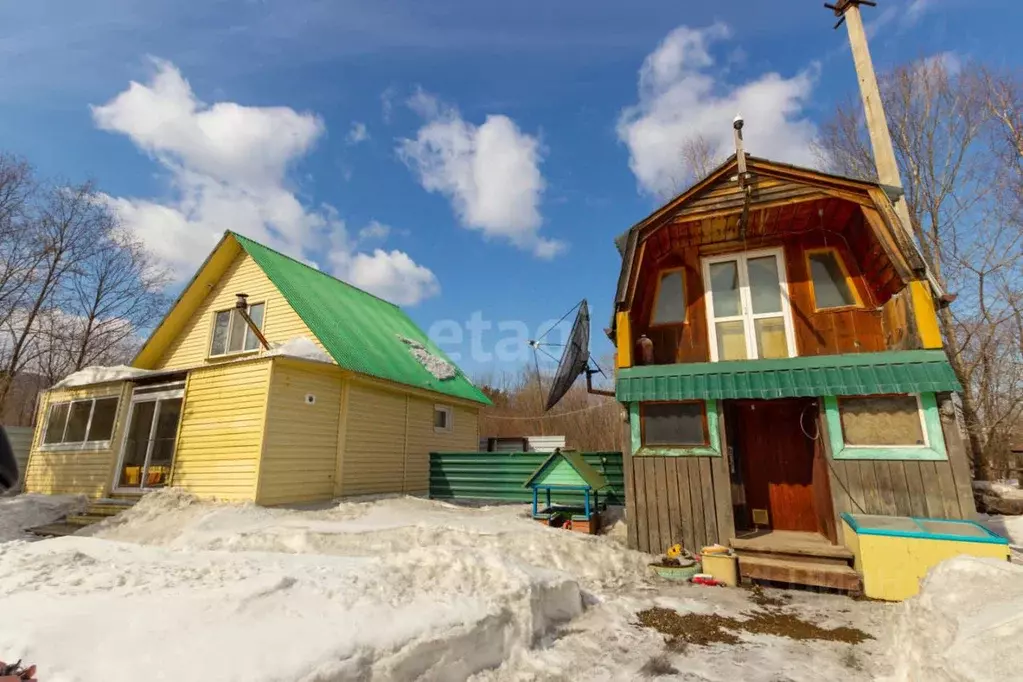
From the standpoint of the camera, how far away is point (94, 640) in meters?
3.03

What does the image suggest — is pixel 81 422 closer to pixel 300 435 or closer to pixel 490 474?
pixel 300 435

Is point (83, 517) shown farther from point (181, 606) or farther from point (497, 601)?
point (497, 601)

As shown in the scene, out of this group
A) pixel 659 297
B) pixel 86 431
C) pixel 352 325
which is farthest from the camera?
pixel 352 325

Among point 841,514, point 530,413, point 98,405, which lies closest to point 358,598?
point 841,514

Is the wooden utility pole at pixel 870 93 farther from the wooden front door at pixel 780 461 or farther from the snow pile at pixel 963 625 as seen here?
the snow pile at pixel 963 625

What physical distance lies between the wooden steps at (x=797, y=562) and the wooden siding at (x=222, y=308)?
13072 mm

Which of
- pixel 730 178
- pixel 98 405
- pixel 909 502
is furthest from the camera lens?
pixel 98 405

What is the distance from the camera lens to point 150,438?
1201 centimetres

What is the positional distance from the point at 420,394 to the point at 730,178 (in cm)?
1156

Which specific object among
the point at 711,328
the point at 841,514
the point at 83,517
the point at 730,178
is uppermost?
the point at 730,178

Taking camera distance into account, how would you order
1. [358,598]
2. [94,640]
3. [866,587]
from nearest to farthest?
[94,640] < [358,598] < [866,587]

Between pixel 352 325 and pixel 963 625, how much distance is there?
49.6 feet

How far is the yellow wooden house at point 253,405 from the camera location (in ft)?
36.3

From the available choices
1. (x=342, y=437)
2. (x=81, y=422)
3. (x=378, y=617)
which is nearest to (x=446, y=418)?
(x=342, y=437)
